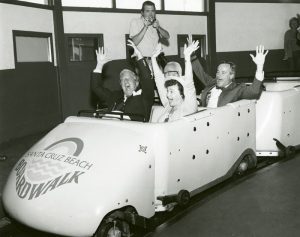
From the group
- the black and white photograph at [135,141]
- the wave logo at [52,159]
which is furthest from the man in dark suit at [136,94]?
the wave logo at [52,159]

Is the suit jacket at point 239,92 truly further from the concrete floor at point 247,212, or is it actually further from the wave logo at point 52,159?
the wave logo at point 52,159

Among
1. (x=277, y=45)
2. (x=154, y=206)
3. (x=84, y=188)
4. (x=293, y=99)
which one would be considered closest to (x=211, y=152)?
(x=154, y=206)

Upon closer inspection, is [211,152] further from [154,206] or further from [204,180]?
[154,206]

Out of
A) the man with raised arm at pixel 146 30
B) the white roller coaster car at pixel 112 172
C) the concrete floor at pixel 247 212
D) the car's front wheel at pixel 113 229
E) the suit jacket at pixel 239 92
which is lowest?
the concrete floor at pixel 247 212

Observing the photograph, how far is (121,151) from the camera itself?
2.56 m

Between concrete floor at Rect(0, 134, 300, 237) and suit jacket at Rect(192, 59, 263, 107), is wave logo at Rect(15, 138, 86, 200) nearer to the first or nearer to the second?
concrete floor at Rect(0, 134, 300, 237)

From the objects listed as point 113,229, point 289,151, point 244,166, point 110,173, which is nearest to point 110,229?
point 113,229

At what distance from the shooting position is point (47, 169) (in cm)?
249

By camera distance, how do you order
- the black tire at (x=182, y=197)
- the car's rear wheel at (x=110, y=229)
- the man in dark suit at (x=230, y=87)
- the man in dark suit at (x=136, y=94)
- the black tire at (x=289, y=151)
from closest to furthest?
the car's rear wheel at (x=110, y=229)
the black tire at (x=182, y=197)
the man in dark suit at (x=136, y=94)
the man in dark suit at (x=230, y=87)
the black tire at (x=289, y=151)

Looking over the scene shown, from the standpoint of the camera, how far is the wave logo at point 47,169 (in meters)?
2.40

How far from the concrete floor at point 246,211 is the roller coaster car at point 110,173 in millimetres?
134

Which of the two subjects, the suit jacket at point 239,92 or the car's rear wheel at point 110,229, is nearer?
the car's rear wheel at point 110,229

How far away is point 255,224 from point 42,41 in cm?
461

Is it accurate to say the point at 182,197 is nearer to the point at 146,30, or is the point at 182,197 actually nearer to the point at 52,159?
the point at 52,159
